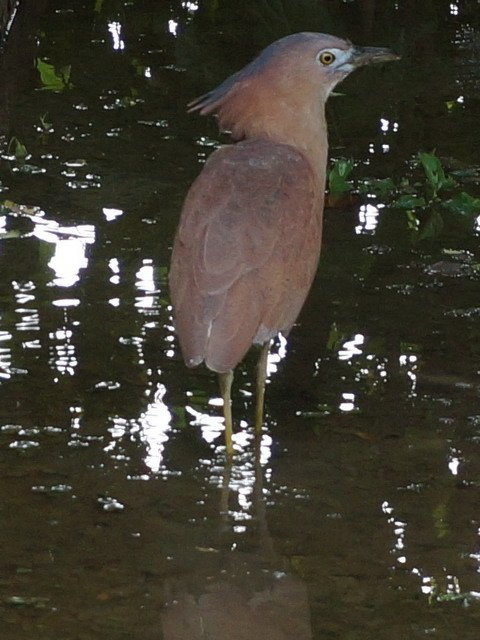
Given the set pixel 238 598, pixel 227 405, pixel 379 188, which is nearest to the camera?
pixel 238 598

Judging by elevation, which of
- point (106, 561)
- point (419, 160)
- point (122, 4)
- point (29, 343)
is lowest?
point (106, 561)

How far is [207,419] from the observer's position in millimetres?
4855

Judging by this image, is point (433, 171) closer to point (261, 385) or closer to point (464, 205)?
point (464, 205)

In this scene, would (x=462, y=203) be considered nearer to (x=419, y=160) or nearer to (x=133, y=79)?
(x=419, y=160)

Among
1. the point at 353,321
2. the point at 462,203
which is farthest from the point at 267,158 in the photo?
the point at 462,203

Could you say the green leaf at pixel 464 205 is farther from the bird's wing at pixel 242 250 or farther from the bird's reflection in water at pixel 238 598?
the bird's reflection in water at pixel 238 598

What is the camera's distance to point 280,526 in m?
4.16

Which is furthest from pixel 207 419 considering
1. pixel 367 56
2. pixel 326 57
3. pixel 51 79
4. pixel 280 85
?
pixel 51 79

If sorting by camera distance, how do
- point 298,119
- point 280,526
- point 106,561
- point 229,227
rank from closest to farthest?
1. point 106,561
2. point 280,526
3. point 229,227
4. point 298,119

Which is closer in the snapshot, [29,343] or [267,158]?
[267,158]

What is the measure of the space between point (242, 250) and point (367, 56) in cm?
116

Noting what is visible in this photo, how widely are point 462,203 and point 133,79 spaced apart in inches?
126

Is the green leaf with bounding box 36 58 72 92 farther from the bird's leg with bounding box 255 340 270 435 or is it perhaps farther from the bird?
the bird's leg with bounding box 255 340 270 435

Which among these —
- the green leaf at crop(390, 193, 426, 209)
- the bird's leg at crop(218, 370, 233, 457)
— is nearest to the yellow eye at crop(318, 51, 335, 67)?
the bird's leg at crop(218, 370, 233, 457)
